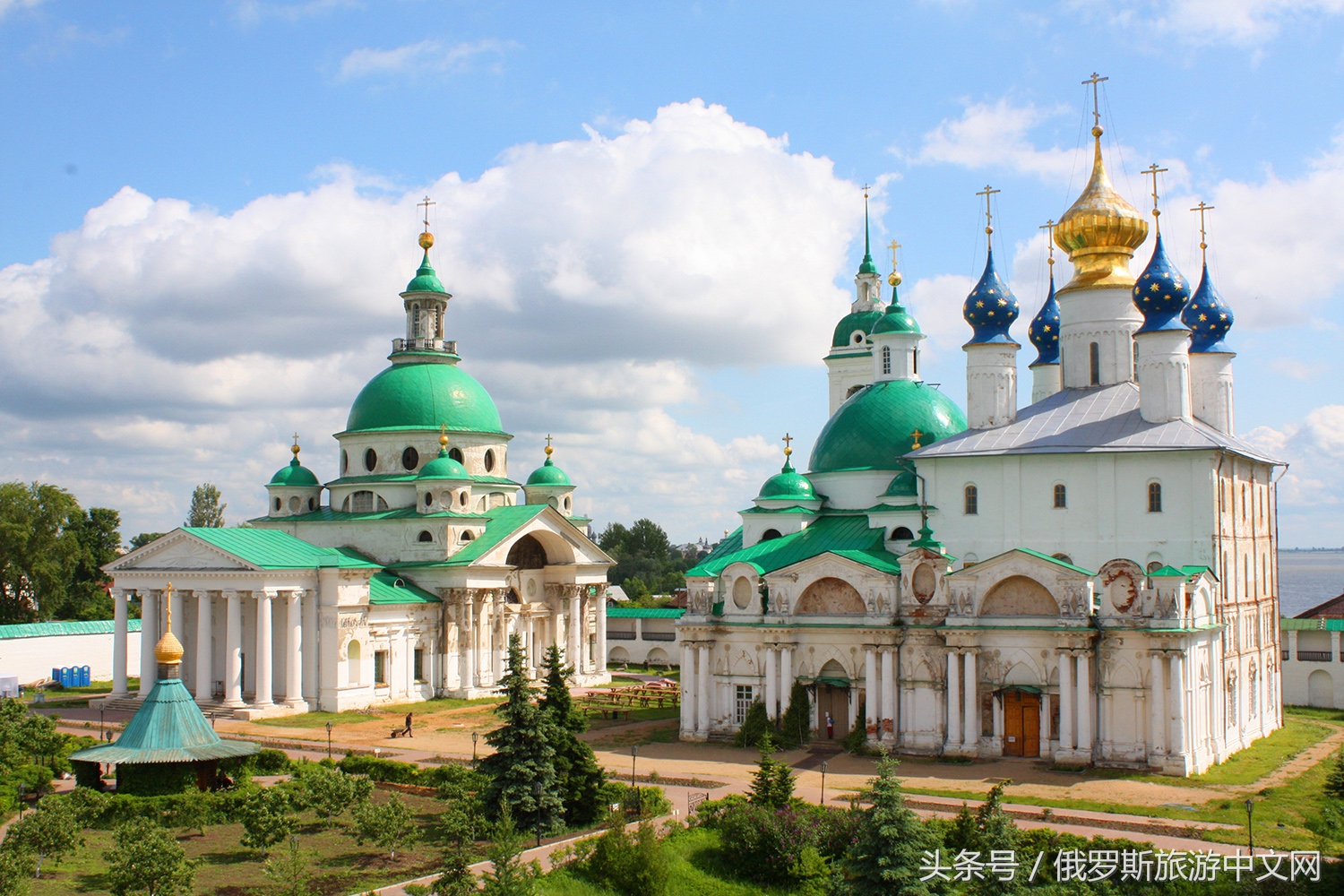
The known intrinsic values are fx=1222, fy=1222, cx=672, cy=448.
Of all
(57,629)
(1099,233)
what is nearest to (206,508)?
(57,629)

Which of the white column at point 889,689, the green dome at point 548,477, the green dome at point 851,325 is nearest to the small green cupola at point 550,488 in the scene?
the green dome at point 548,477

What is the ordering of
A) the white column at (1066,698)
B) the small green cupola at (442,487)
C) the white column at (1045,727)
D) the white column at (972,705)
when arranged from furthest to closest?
the small green cupola at (442,487), the white column at (972,705), the white column at (1045,727), the white column at (1066,698)

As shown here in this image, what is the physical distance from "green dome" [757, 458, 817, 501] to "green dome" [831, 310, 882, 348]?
13.3m

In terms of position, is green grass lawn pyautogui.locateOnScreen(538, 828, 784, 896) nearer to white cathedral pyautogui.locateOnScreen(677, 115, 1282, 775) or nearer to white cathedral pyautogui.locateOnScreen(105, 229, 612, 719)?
white cathedral pyautogui.locateOnScreen(677, 115, 1282, 775)

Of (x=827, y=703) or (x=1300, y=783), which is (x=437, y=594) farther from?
(x=1300, y=783)

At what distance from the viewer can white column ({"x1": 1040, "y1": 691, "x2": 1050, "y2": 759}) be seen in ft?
98.3

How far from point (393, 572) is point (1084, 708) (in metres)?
26.7

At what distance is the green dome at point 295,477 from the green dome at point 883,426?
21067mm

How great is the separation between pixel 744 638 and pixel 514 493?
2029cm

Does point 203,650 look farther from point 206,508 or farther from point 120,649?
point 206,508

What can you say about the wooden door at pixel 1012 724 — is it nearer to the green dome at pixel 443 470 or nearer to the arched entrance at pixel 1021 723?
the arched entrance at pixel 1021 723

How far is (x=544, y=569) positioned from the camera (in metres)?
51.2

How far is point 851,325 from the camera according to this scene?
51094 millimetres

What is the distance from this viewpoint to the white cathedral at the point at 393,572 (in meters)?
40.8
